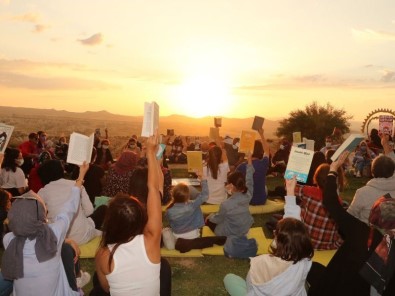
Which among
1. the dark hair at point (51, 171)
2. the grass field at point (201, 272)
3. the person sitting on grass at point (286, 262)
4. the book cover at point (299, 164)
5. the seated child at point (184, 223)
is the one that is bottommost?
the grass field at point (201, 272)

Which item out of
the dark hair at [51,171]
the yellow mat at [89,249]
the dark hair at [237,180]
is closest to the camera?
the dark hair at [51,171]

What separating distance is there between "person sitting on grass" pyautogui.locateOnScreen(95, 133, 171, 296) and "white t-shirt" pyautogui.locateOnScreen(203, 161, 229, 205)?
7.17m

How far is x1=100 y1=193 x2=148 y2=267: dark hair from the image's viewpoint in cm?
335

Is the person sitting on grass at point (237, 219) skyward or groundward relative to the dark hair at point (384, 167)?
groundward

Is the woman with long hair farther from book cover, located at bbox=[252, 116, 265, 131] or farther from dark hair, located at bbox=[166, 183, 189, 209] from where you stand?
dark hair, located at bbox=[166, 183, 189, 209]

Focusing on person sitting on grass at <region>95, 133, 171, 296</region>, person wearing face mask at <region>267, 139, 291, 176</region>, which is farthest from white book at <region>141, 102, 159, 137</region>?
person wearing face mask at <region>267, 139, 291, 176</region>

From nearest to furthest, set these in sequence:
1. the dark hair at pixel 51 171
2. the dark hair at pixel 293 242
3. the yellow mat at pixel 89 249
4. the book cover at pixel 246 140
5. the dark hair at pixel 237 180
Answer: the dark hair at pixel 293 242 < the dark hair at pixel 51 171 < the yellow mat at pixel 89 249 < the dark hair at pixel 237 180 < the book cover at pixel 246 140

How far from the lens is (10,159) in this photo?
9.35 metres

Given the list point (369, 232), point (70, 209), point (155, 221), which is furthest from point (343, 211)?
point (70, 209)

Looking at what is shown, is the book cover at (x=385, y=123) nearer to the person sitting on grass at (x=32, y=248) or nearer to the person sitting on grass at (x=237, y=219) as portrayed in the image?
the person sitting on grass at (x=237, y=219)

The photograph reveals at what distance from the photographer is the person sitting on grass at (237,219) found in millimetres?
7148

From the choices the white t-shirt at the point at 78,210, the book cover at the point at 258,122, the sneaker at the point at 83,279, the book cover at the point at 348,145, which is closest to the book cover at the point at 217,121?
the book cover at the point at 258,122

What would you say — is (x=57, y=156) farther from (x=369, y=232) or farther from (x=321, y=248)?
(x=369, y=232)

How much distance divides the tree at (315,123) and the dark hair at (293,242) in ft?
104
